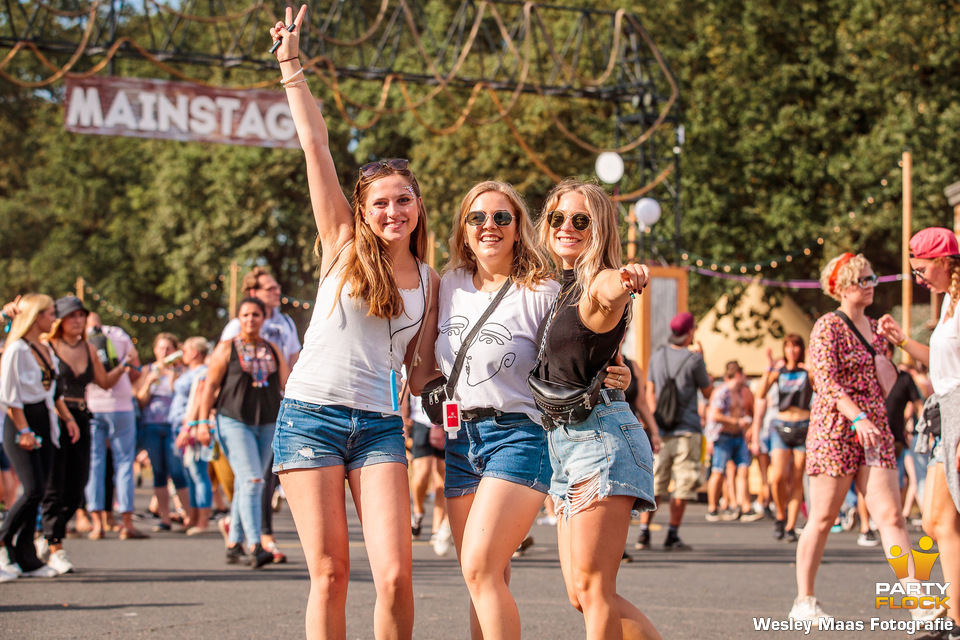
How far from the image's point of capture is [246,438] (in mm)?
8523

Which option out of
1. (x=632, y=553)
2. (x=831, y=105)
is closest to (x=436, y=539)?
(x=632, y=553)

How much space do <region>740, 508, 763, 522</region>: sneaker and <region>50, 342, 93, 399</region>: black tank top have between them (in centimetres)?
846

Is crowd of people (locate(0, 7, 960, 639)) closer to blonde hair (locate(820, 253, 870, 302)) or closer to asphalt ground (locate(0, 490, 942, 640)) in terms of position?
blonde hair (locate(820, 253, 870, 302))

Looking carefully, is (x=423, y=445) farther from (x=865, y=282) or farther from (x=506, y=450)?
(x=506, y=450)

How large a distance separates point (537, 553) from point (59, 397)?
13.5ft

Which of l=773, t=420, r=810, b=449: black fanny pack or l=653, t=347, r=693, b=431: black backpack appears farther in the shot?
l=773, t=420, r=810, b=449: black fanny pack

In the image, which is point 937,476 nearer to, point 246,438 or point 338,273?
point 338,273

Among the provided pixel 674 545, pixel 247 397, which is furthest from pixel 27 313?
pixel 674 545

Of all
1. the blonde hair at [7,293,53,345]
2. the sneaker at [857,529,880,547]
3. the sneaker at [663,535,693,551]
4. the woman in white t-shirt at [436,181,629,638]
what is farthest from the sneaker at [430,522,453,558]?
the woman in white t-shirt at [436,181,629,638]

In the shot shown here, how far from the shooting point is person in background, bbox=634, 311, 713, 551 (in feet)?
34.3

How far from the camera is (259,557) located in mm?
8656

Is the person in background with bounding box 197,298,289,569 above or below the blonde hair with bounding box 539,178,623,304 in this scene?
below

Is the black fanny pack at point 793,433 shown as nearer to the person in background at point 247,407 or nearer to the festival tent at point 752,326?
the person in background at point 247,407

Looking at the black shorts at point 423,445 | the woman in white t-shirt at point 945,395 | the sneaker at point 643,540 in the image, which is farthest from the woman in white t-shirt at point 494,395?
the sneaker at point 643,540
